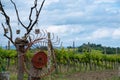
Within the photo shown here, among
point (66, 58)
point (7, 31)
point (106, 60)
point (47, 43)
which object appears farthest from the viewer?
point (106, 60)

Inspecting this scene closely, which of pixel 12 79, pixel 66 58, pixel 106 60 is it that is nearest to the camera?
pixel 12 79

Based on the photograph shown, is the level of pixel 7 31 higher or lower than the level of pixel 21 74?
higher

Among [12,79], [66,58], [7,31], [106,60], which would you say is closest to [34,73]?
[7,31]

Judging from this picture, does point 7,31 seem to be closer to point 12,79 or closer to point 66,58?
point 12,79

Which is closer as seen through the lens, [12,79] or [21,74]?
[21,74]

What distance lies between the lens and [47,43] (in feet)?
26.3

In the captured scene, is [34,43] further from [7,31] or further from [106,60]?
[106,60]

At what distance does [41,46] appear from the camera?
8039 mm

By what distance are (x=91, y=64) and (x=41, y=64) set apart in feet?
71.0

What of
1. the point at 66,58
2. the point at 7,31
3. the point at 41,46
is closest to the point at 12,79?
the point at 7,31

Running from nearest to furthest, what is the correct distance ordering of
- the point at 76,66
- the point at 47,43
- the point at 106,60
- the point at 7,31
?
the point at 47,43 → the point at 7,31 → the point at 76,66 → the point at 106,60

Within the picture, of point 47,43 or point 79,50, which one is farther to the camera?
point 79,50

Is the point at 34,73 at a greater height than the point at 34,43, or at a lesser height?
lesser

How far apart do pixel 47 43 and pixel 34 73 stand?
29.7 inches
